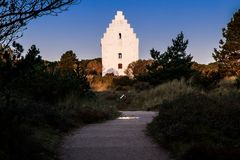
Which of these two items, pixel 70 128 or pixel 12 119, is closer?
pixel 12 119

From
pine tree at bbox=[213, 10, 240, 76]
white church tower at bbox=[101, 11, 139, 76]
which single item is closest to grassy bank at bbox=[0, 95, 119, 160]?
pine tree at bbox=[213, 10, 240, 76]

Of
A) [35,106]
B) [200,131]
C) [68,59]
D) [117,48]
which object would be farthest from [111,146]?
[117,48]

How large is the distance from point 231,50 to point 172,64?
1393 cm

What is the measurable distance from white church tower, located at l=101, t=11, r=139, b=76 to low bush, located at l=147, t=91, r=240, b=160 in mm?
63118

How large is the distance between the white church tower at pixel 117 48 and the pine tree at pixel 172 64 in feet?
106

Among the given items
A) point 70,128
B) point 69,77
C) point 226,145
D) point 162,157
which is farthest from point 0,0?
point 69,77

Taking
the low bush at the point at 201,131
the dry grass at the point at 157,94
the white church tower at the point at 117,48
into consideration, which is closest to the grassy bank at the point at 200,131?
the low bush at the point at 201,131

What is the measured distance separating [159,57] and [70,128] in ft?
94.0

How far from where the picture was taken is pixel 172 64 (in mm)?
44625

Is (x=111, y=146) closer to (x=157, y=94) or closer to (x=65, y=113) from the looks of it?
(x=65, y=113)

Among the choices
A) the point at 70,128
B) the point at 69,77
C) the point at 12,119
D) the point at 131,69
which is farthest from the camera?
the point at 131,69

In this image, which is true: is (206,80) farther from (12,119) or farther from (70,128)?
(12,119)

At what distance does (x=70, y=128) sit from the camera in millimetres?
18047

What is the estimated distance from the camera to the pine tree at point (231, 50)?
55406 millimetres
